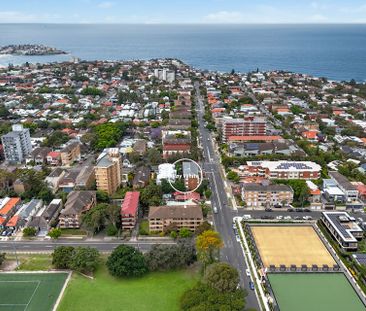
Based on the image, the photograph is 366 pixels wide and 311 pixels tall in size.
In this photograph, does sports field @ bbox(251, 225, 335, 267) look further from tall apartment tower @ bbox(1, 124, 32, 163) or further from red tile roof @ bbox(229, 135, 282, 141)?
tall apartment tower @ bbox(1, 124, 32, 163)

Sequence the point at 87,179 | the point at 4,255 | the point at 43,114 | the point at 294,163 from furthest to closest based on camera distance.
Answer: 1. the point at 43,114
2. the point at 294,163
3. the point at 87,179
4. the point at 4,255

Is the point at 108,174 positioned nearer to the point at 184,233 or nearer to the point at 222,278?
the point at 184,233

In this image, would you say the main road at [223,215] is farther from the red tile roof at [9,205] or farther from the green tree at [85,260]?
the red tile roof at [9,205]

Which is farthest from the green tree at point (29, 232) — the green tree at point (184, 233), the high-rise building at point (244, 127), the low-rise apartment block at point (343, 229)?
the high-rise building at point (244, 127)

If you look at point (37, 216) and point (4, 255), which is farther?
point (37, 216)

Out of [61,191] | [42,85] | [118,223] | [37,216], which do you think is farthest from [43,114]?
[118,223]

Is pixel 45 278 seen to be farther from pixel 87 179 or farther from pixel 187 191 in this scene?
pixel 187 191

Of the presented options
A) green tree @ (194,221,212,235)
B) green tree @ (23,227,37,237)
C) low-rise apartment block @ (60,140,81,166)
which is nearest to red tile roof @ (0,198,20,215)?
green tree @ (23,227,37,237)
